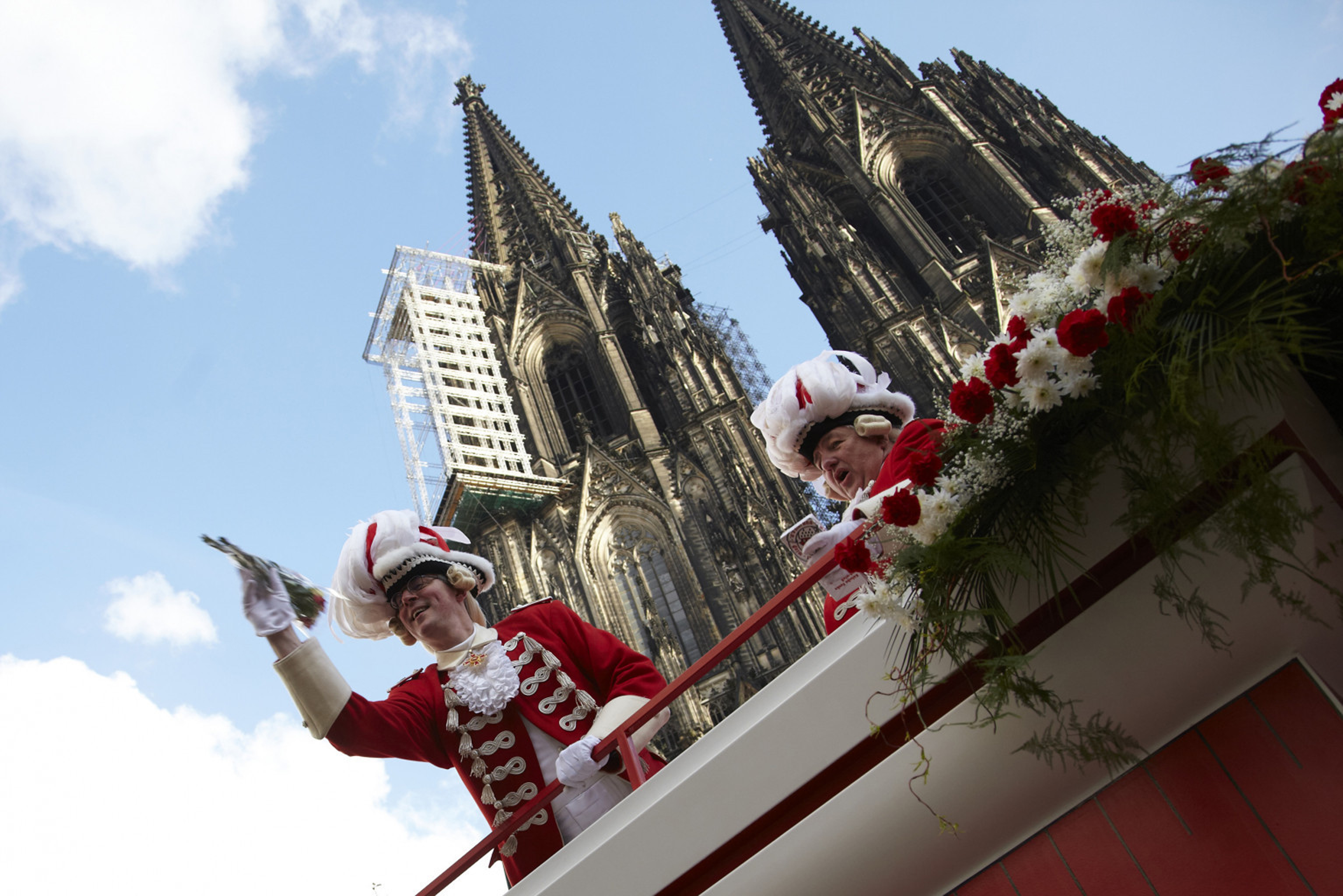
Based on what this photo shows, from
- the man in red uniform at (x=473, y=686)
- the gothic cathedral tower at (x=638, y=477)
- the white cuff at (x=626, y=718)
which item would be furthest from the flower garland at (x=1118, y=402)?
the gothic cathedral tower at (x=638, y=477)

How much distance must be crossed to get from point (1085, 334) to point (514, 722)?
2.78 meters

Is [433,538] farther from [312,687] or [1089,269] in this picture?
[1089,269]

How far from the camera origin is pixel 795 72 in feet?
95.9

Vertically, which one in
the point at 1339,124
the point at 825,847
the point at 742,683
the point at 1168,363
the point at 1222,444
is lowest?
the point at 825,847

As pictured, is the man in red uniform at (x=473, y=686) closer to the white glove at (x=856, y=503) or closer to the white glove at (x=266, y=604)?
the white glove at (x=266, y=604)

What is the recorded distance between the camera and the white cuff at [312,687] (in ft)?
13.8

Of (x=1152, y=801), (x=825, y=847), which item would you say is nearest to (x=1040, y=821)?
(x=1152, y=801)

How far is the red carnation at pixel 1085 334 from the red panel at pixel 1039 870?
63.1 inches

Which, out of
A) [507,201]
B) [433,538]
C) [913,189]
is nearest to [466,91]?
[507,201]

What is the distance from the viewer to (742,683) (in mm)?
19625

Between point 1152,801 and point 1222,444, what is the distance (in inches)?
48.0

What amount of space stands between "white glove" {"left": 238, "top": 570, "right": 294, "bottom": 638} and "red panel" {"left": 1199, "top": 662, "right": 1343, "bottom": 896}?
323 centimetres

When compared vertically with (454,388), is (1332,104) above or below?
below

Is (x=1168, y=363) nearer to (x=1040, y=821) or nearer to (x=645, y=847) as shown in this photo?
(x=1040, y=821)
